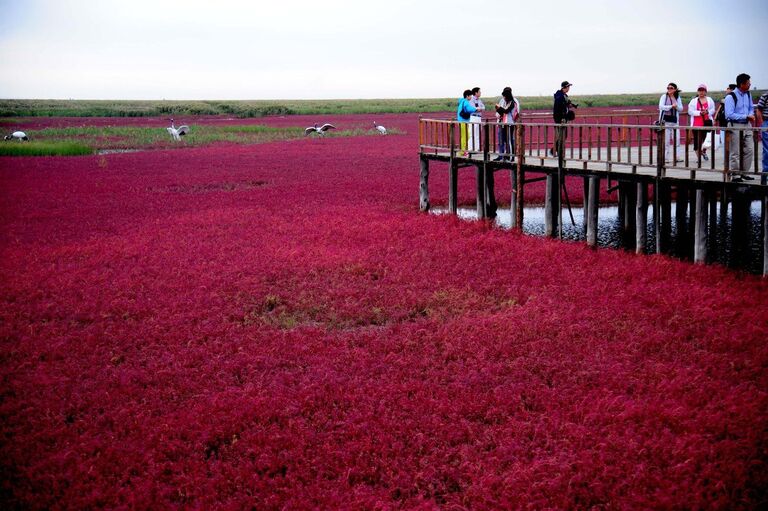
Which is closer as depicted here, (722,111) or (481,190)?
(722,111)

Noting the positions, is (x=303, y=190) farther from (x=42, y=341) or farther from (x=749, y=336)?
(x=749, y=336)

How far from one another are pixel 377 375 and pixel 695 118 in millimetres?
13846

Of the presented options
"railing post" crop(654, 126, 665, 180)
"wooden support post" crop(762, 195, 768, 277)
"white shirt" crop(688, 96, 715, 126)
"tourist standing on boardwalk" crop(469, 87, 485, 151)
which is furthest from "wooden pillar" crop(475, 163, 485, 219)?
"wooden support post" crop(762, 195, 768, 277)

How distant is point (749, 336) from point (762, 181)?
392 cm

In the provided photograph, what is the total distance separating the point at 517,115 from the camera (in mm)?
21000

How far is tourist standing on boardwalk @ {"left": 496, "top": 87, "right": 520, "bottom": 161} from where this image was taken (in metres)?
20.4

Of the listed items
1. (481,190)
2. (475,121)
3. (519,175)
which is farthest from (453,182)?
(519,175)

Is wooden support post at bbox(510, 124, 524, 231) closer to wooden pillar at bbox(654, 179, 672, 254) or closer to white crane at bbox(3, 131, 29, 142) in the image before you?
wooden pillar at bbox(654, 179, 672, 254)

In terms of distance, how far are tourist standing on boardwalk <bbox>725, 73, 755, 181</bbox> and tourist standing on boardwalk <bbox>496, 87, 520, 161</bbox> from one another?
18.7 feet

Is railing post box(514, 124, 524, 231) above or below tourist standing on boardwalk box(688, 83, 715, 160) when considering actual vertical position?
below

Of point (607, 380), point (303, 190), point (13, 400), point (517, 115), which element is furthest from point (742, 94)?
point (303, 190)

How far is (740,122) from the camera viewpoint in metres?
15.7

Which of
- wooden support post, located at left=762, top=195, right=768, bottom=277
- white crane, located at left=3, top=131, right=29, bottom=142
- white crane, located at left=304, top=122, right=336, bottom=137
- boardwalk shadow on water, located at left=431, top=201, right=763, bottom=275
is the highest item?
white crane, located at left=304, top=122, right=336, bottom=137

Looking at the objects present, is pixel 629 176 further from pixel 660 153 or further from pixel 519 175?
pixel 519 175
